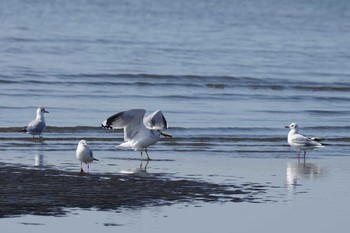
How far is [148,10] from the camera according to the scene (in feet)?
233

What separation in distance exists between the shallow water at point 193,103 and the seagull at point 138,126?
0.30 meters

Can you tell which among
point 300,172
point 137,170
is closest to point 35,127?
point 137,170

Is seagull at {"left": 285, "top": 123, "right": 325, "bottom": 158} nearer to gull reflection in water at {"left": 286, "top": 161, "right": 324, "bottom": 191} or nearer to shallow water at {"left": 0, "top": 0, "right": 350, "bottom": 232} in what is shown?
shallow water at {"left": 0, "top": 0, "right": 350, "bottom": 232}

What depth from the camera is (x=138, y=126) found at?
17.5 m

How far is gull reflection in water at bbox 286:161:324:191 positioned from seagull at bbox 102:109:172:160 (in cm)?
223

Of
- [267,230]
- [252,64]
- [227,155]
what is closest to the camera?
[267,230]

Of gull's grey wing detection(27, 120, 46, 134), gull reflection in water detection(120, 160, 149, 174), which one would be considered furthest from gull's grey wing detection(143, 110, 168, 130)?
gull's grey wing detection(27, 120, 46, 134)

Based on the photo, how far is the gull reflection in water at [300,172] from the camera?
1459cm

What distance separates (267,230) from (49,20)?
47932mm

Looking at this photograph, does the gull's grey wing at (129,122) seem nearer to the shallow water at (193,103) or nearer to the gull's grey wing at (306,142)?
the shallow water at (193,103)

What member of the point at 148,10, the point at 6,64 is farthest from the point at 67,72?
the point at 148,10

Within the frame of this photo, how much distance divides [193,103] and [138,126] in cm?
825

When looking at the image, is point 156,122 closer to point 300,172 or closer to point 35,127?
point 35,127

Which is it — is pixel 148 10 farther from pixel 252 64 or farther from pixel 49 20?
pixel 252 64
